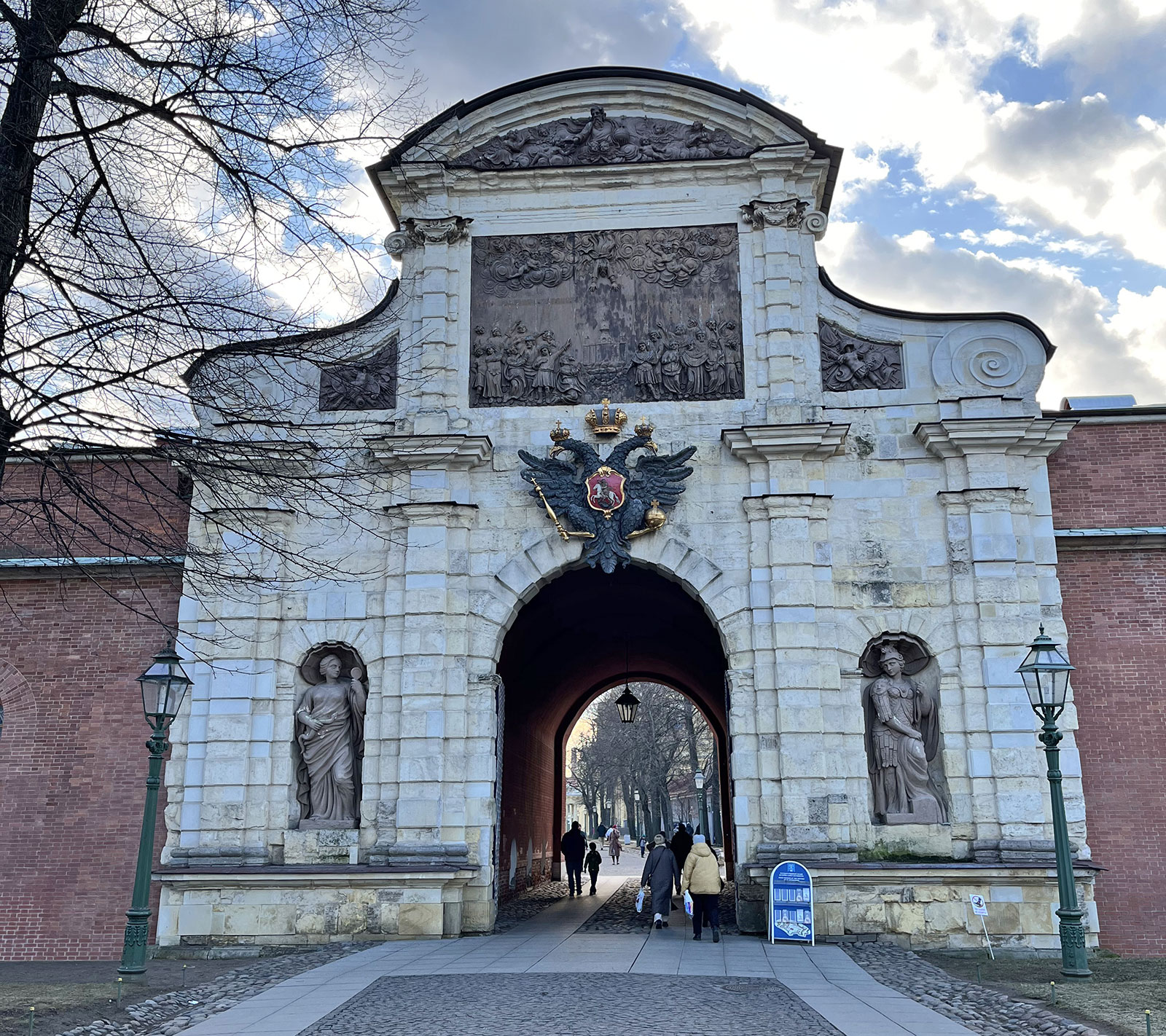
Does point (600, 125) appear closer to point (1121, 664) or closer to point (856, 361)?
point (856, 361)

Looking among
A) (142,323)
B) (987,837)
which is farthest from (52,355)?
(987,837)

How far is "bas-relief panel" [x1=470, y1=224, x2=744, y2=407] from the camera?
53.9ft

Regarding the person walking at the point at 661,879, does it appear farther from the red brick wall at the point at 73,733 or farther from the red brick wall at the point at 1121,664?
the red brick wall at the point at 73,733

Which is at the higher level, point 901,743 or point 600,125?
point 600,125

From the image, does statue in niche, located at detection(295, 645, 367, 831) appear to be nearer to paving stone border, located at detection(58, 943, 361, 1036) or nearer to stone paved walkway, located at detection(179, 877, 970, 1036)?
paving stone border, located at detection(58, 943, 361, 1036)

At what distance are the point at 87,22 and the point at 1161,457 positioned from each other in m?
14.3

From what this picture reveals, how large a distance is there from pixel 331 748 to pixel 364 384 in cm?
513

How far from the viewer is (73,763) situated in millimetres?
16203

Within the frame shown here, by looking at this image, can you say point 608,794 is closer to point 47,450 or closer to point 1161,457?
point 1161,457

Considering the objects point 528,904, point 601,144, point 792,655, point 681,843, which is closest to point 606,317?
point 601,144

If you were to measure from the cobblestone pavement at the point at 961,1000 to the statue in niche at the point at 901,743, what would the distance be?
1.95 m

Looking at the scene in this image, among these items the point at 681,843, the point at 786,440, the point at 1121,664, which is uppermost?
the point at 786,440

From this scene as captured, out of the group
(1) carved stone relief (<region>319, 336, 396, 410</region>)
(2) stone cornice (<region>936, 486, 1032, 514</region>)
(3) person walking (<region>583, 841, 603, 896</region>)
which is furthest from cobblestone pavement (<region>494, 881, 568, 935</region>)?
(2) stone cornice (<region>936, 486, 1032, 514</region>)

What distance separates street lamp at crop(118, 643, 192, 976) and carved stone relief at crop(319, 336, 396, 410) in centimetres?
530
